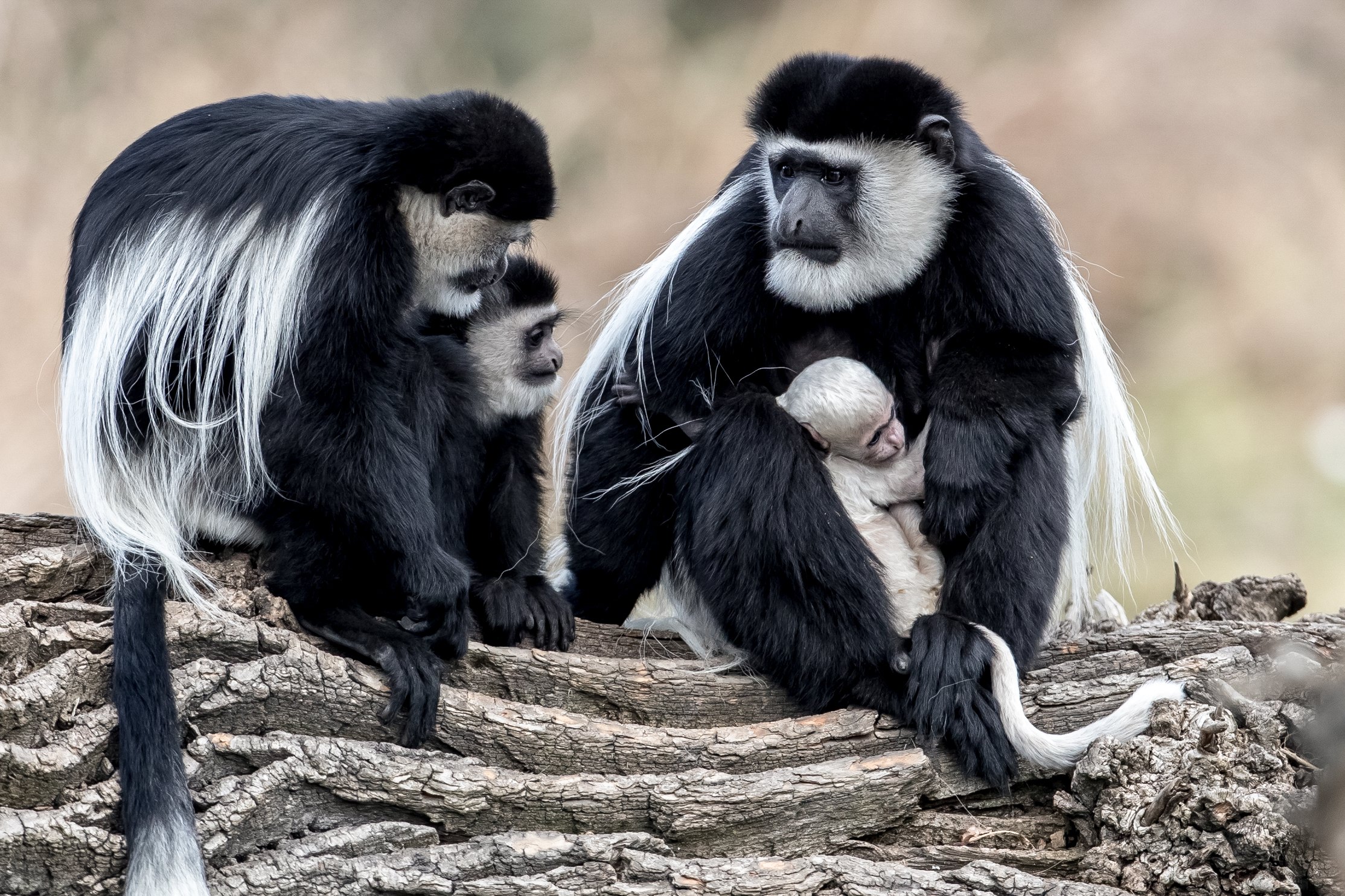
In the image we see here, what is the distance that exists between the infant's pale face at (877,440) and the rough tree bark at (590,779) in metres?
0.50

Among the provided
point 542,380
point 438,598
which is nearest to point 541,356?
point 542,380

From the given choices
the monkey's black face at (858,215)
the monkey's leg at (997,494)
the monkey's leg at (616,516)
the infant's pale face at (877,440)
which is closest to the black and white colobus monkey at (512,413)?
the monkey's leg at (616,516)

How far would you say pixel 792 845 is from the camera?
6.91 ft

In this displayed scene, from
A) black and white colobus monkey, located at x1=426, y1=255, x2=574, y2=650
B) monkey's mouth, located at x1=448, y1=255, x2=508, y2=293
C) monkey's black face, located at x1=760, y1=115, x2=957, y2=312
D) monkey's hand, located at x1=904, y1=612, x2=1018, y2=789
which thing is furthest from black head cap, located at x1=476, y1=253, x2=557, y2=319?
monkey's hand, located at x1=904, y1=612, x2=1018, y2=789

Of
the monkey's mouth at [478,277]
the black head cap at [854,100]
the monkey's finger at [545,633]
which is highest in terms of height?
the black head cap at [854,100]

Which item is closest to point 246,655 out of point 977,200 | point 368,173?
point 368,173

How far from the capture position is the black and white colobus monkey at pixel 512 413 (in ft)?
8.41

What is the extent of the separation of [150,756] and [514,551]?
89 cm

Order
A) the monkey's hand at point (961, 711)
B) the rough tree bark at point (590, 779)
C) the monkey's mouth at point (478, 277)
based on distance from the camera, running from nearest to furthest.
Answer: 1. the rough tree bark at point (590, 779)
2. the monkey's hand at point (961, 711)
3. the monkey's mouth at point (478, 277)

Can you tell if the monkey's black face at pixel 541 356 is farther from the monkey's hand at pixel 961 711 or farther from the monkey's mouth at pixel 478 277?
the monkey's hand at pixel 961 711

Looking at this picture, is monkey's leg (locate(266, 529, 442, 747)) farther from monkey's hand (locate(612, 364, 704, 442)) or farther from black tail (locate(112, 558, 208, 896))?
monkey's hand (locate(612, 364, 704, 442))

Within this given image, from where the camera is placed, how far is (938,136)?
2.50 meters

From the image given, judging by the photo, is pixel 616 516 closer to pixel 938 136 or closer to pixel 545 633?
pixel 545 633

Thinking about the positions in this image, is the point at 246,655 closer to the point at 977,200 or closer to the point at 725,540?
the point at 725,540
